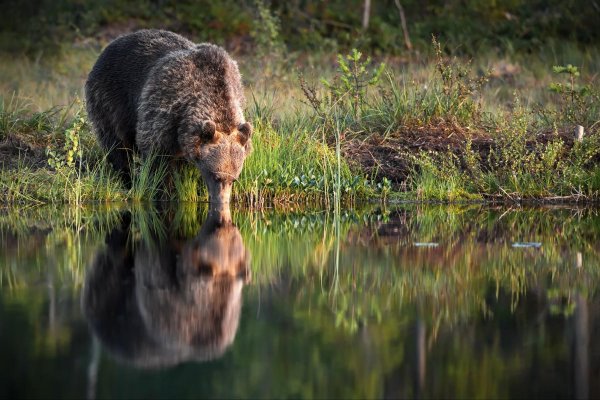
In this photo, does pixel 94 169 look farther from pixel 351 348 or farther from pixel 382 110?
pixel 351 348

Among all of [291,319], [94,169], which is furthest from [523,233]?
[94,169]

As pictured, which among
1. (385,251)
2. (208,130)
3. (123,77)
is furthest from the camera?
(123,77)

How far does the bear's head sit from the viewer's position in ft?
38.6

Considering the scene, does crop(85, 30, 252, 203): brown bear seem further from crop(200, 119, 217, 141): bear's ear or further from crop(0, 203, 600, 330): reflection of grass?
crop(0, 203, 600, 330): reflection of grass

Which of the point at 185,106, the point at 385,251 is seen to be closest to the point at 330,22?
the point at 185,106

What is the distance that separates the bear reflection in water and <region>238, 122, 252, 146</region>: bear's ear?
6.21 ft

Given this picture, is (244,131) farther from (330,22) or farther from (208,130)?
(330,22)

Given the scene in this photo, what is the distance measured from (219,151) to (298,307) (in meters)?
4.74

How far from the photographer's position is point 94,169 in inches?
520

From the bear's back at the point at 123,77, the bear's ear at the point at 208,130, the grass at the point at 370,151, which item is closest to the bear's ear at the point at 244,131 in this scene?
the bear's ear at the point at 208,130

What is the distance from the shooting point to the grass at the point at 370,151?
12.7 metres

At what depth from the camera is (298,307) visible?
730cm

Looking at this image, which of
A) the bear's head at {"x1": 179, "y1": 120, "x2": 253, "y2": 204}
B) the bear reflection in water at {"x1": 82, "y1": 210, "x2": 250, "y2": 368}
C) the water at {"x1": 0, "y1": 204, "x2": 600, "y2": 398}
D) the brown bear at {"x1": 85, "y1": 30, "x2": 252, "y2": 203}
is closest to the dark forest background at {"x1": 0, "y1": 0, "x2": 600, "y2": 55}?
the brown bear at {"x1": 85, "y1": 30, "x2": 252, "y2": 203}

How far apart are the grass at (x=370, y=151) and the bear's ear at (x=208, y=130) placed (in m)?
1.00
